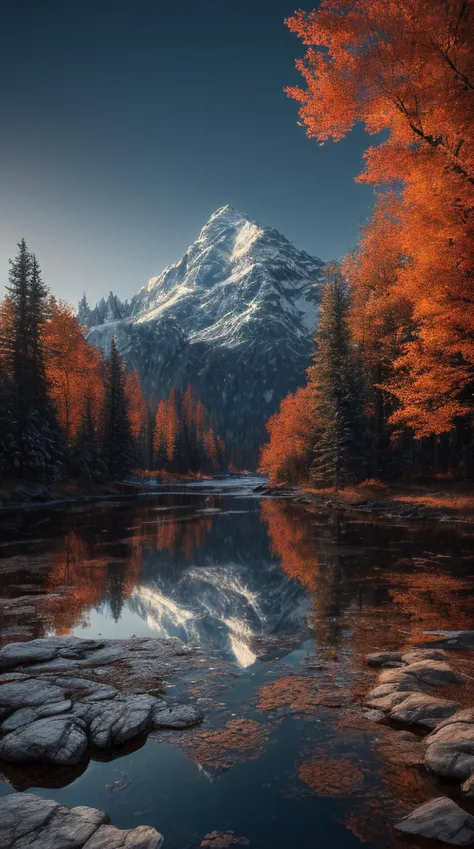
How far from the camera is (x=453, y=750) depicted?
484 centimetres

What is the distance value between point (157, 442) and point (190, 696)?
276 feet

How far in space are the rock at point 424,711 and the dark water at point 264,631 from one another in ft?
1.36

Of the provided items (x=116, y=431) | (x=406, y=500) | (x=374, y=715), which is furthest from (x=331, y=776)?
(x=116, y=431)

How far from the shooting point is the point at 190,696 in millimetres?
6836

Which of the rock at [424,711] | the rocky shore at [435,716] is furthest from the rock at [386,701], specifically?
the rock at [424,711]

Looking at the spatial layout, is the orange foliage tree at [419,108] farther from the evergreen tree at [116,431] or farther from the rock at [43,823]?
the evergreen tree at [116,431]

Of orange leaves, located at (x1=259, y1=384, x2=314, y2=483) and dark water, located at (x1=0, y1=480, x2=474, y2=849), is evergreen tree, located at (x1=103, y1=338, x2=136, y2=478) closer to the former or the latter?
orange leaves, located at (x1=259, y1=384, x2=314, y2=483)

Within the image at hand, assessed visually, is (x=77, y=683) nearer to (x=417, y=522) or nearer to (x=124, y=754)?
(x=124, y=754)

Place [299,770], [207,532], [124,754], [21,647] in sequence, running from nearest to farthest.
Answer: [299,770] → [124,754] → [21,647] → [207,532]

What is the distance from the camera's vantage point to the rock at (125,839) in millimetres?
3736

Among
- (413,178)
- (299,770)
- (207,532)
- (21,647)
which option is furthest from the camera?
(207,532)

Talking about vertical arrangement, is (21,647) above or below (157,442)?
below

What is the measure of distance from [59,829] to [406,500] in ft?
97.1

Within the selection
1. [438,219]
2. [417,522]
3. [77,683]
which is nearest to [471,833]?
[77,683]
